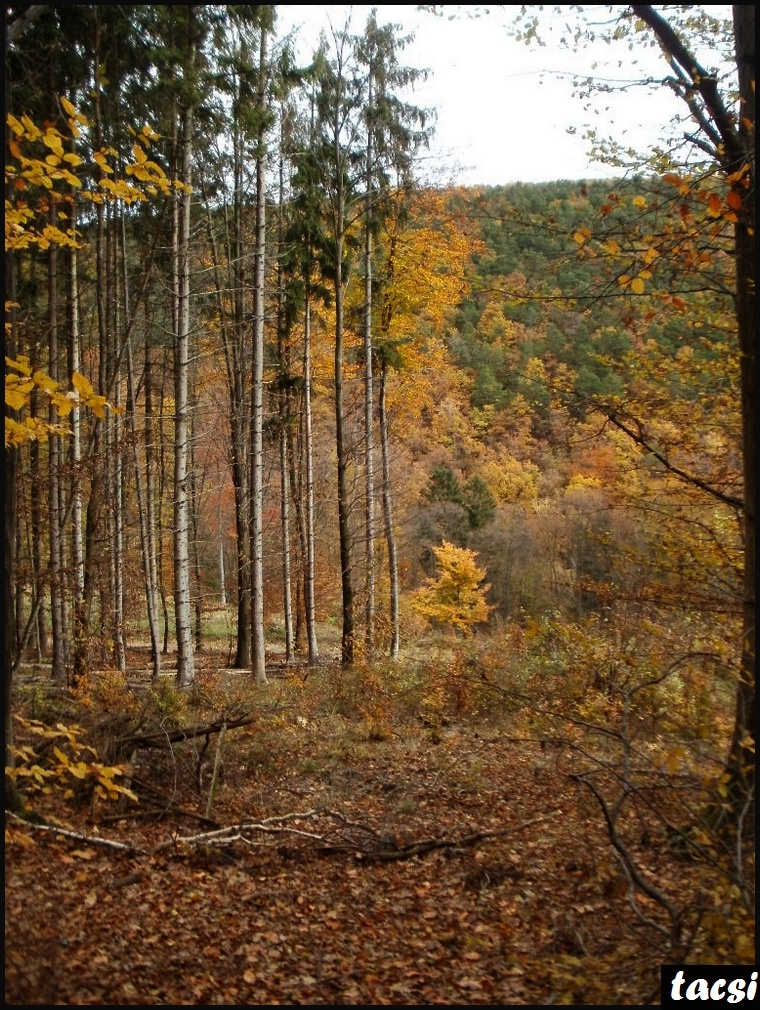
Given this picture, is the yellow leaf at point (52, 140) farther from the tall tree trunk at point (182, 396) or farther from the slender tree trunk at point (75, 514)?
the tall tree trunk at point (182, 396)

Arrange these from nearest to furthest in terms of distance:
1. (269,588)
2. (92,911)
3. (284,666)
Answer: (92,911)
(284,666)
(269,588)

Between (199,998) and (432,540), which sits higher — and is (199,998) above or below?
below

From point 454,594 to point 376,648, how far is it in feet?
32.7

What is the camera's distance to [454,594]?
23.8m

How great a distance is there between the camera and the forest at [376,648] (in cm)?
397

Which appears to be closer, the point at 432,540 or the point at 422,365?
the point at 422,365

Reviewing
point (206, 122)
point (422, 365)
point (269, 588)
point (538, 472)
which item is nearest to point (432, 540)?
point (538, 472)

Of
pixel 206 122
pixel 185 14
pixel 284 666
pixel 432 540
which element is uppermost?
pixel 185 14

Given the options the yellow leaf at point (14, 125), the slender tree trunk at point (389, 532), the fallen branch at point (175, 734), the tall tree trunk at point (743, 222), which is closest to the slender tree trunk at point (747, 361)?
the tall tree trunk at point (743, 222)

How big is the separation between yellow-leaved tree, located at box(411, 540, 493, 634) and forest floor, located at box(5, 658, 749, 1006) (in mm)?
14899

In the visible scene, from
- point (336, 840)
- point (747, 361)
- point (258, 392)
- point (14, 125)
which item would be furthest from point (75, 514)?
point (747, 361)

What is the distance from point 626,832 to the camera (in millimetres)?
5555

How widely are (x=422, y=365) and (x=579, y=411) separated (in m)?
10.7

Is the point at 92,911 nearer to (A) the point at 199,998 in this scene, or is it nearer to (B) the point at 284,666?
(A) the point at 199,998
